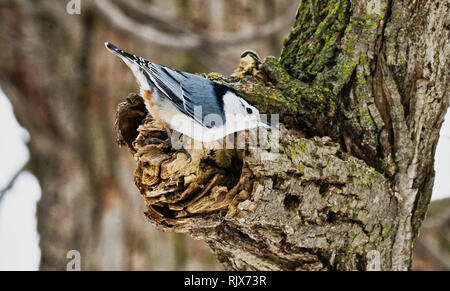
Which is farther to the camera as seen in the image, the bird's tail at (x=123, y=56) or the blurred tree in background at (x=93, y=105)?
the blurred tree in background at (x=93, y=105)

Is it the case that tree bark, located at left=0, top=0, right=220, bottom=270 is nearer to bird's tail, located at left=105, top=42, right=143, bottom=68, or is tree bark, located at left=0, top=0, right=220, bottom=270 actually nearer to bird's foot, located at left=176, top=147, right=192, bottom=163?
bird's tail, located at left=105, top=42, right=143, bottom=68

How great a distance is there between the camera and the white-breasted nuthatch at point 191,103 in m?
1.33

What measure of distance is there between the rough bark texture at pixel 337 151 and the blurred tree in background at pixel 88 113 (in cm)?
120

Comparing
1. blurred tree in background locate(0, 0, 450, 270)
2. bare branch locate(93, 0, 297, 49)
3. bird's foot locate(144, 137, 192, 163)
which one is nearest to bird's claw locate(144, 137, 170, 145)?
bird's foot locate(144, 137, 192, 163)

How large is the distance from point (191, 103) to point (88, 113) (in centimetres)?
154

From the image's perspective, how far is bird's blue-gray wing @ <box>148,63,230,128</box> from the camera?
142 cm

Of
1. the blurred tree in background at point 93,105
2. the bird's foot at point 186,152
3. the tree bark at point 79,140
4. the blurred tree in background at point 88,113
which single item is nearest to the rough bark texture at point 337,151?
the bird's foot at point 186,152

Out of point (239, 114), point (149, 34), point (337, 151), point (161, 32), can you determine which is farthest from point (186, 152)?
point (161, 32)

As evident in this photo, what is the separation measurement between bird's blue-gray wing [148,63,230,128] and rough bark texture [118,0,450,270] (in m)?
0.07

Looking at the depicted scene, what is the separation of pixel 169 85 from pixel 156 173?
39cm

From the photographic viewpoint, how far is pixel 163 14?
254 centimetres

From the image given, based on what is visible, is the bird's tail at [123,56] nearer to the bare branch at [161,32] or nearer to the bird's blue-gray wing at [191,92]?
the bird's blue-gray wing at [191,92]

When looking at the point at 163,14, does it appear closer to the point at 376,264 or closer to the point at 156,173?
the point at 156,173
